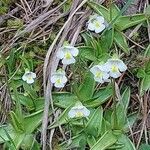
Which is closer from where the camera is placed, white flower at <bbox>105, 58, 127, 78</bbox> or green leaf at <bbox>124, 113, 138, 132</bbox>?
white flower at <bbox>105, 58, 127, 78</bbox>

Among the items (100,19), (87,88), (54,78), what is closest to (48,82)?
(54,78)

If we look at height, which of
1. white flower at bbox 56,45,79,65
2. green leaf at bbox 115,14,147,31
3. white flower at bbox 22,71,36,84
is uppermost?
green leaf at bbox 115,14,147,31

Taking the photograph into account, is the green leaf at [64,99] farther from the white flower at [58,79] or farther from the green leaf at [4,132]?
the green leaf at [4,132]

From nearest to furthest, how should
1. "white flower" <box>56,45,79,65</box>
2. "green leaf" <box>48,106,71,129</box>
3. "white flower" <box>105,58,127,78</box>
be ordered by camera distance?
1. "white flower" <box>105,58,127,78</box>
2. "white flower" <box>56,45,79,65</box>
3. "green leaf" <box>48,106,71,129</box>

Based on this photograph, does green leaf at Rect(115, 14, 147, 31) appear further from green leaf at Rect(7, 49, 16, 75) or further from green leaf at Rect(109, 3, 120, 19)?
green leaf at Rect(7, 49, 16, 75)

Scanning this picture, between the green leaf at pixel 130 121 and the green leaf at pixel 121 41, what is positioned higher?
the green leaf at pixel 121 41

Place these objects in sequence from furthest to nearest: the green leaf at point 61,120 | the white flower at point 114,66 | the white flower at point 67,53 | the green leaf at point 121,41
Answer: the green leaf at point 121,41 < the green leaf at point 61,120 < the white flower at point 67,53 < the white flower at point 114,66

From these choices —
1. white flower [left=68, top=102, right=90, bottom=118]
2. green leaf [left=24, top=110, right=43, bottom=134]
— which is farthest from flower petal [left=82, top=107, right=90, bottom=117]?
green leaf [left=24, top=110, right=43, bottom=134]

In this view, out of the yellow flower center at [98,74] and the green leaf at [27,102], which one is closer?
the yellow flower center at [98,74]

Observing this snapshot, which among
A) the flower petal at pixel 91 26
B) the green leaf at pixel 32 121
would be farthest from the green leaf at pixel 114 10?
the green leaf at pixel 32 121
